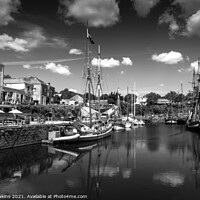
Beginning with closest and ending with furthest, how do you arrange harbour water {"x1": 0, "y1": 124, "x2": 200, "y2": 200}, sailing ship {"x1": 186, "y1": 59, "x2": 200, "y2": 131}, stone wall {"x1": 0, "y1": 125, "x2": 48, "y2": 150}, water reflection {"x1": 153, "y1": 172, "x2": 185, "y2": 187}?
harbour water {"x1": 0, "y1": 124, "x2": 200, "y2": 200}
water reflection {"x1": 153, "y1": 172, "x2": 185, "y2": 187}
stone wall {"x1": 0, "y1": 125, "x2": 48, "y2": 150}
sailing ship {"x1": 186, "y1": 59, "x2": 200, "y2": 131}

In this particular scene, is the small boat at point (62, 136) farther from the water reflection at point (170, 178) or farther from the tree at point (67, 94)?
the tree at point (67, 94)

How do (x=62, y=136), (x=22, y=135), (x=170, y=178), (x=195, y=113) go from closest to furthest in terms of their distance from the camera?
(x=170, y=178), (x=22, y=135), (x=62, y=136), (x=195, y=113)

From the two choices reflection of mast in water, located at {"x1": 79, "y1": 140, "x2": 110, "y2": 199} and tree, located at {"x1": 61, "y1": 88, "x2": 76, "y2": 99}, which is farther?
tree, located at {"x1": 61, "y1": 88, "x2": 76, "y2": 99}

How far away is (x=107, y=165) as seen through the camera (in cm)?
2486

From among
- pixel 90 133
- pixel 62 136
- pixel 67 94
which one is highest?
pixel 67 94

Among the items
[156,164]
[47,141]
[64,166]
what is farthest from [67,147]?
[156,164]

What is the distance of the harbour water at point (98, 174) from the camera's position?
16250mm

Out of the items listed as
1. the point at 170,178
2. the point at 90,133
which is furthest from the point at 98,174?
the point at 90,133

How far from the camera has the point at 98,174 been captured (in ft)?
70.2

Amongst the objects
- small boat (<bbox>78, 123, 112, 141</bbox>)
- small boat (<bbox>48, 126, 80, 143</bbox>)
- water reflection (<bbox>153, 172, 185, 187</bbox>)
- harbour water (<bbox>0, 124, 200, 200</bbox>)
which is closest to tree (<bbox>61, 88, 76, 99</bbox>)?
small boat (<bbox>78, 123, 112, 141</bbox>)

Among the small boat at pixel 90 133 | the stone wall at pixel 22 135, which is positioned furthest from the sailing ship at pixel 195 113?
the stone wall at pixel 22 135

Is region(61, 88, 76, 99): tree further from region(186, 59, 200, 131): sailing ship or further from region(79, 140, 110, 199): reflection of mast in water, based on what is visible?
region(79, 140, 110, 199): reflection of mast in water

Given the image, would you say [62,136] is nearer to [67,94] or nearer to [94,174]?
[94,174]

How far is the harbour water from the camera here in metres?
16.2
